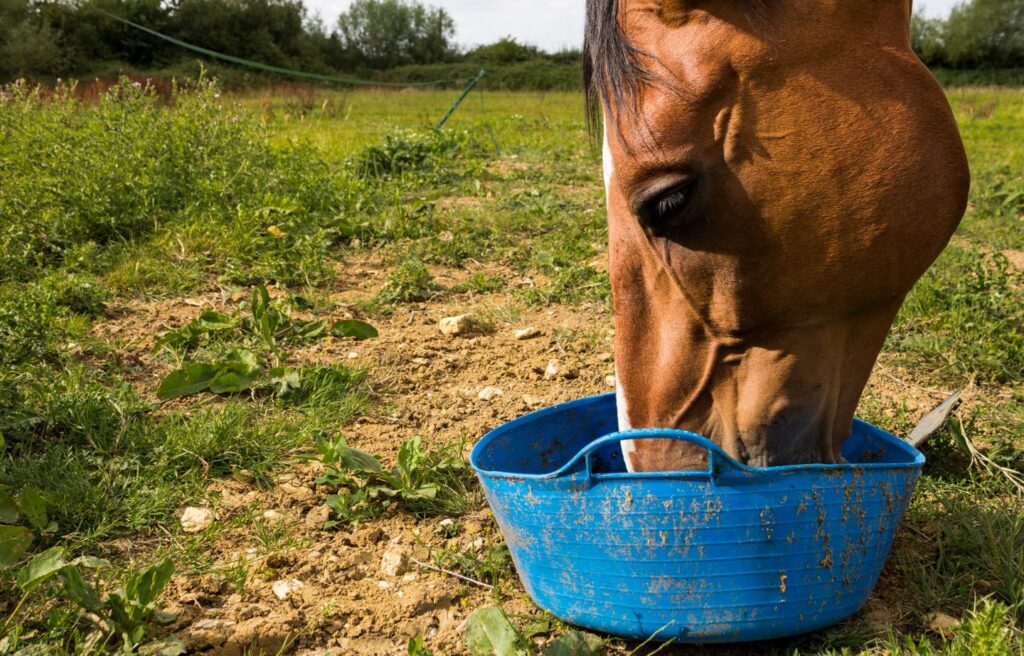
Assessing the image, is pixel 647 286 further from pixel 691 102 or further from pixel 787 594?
pixel 787 594

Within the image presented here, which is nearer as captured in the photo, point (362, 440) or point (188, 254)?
point (362, 440)

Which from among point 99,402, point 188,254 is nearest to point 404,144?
point 188,254

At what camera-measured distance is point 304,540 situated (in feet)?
7.26

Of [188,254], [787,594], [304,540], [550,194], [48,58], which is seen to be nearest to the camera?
[787,594]

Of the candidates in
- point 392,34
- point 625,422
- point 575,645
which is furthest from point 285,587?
point 392,34

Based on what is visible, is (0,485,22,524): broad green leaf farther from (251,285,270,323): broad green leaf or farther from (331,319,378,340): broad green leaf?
(331,319,378,340): broad green leaf

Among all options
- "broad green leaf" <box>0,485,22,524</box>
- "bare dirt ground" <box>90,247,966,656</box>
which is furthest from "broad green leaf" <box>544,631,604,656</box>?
"broad green leaf" <box>0,485,22,524</box>

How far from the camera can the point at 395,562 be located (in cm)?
212

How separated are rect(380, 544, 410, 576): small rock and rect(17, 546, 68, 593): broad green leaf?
714mm

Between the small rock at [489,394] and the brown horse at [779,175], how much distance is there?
1.48 metres

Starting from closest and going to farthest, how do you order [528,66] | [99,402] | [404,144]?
[99,402]
[404,144]
[528,66]

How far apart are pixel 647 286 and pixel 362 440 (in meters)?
1.40

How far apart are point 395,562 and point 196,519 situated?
603 mm

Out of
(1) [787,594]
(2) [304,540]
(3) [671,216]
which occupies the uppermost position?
(3) [671,216]
